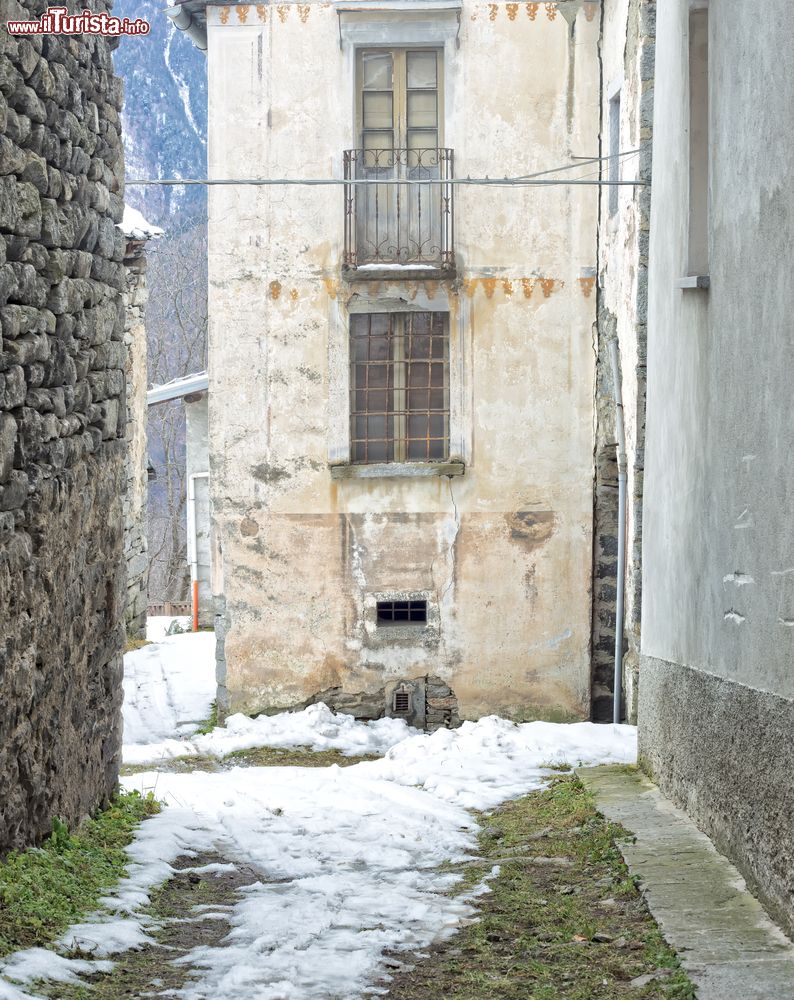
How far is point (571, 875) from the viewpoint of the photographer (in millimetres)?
5547

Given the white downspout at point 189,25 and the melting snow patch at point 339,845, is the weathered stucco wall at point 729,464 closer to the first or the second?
the melting snow patch at point 339,845

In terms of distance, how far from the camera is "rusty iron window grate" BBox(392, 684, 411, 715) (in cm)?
1182

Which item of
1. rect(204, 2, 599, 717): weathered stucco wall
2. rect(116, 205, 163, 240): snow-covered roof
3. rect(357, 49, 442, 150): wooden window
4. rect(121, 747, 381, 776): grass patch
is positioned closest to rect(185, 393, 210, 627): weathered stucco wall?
rect(116, 205, 163, 240): snow-covered roof

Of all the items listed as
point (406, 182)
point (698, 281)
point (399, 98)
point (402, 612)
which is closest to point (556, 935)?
point (698, 281)

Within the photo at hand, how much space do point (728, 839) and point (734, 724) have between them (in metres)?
0.46

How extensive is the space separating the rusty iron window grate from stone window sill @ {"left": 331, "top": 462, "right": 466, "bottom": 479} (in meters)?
1.82

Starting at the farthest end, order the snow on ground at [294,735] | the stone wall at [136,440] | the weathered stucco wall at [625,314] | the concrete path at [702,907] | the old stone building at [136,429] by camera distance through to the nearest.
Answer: the stone wall at [136,440], the old stone building at [136,429], the snow on ground at [294,735], the weathered stucco wall at [625,314], the concrete path at [702,907]

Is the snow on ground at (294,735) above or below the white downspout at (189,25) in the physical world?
below

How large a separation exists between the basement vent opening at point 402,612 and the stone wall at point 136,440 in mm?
4676

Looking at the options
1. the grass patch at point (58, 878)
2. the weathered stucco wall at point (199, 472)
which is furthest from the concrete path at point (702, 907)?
the weathered stucco wall at point (199, 472)

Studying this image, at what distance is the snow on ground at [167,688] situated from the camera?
1172 cm

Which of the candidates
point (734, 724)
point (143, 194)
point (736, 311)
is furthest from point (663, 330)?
point (143, 194)

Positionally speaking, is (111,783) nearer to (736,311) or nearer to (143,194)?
(736,311)

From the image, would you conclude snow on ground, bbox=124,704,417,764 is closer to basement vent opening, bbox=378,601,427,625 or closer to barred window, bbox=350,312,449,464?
basement vent opening, bbox=378,601,427,625
